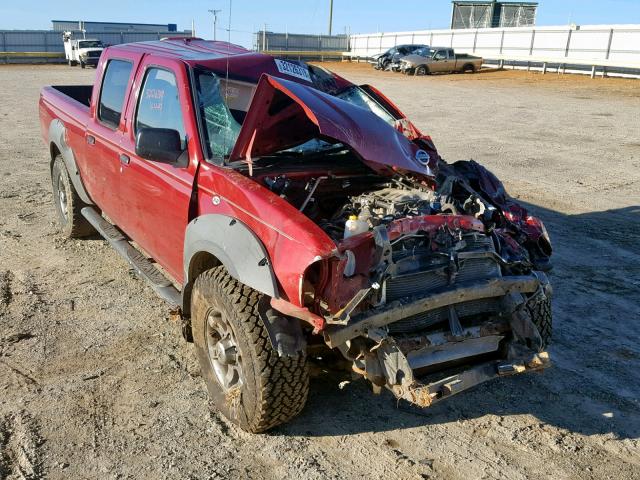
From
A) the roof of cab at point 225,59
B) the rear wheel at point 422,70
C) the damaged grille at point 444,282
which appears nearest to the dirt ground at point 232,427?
the damaged grille at point 444,282

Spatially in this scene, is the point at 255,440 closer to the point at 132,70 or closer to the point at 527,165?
the point at 132,70

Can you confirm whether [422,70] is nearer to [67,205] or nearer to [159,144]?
[67,205]

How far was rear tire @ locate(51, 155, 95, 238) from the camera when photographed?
623 cm

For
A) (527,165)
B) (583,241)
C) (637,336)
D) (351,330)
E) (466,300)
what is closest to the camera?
(351,330)

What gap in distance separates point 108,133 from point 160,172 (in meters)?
1.09

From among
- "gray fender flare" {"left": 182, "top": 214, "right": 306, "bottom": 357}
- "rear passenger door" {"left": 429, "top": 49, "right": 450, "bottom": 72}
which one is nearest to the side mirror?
"gray fender flare" {"left": 182, "top": 214, "right": 306, "bottom": 357}

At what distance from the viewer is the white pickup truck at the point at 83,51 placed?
37562 mm

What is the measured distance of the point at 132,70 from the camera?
15.7 ft

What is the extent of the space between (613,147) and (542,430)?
10.6 metres

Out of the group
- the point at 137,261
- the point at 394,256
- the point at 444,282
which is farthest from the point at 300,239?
the point at 137,261

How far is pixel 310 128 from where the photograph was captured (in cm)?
420

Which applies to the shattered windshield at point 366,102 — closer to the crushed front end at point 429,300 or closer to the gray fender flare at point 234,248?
the crushed front end at point 429,300

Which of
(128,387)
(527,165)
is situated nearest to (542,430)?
(128,387)

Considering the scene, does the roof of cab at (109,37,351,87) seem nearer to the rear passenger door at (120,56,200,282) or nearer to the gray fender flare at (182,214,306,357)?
the rear passenger door at (120,56,200,282)
